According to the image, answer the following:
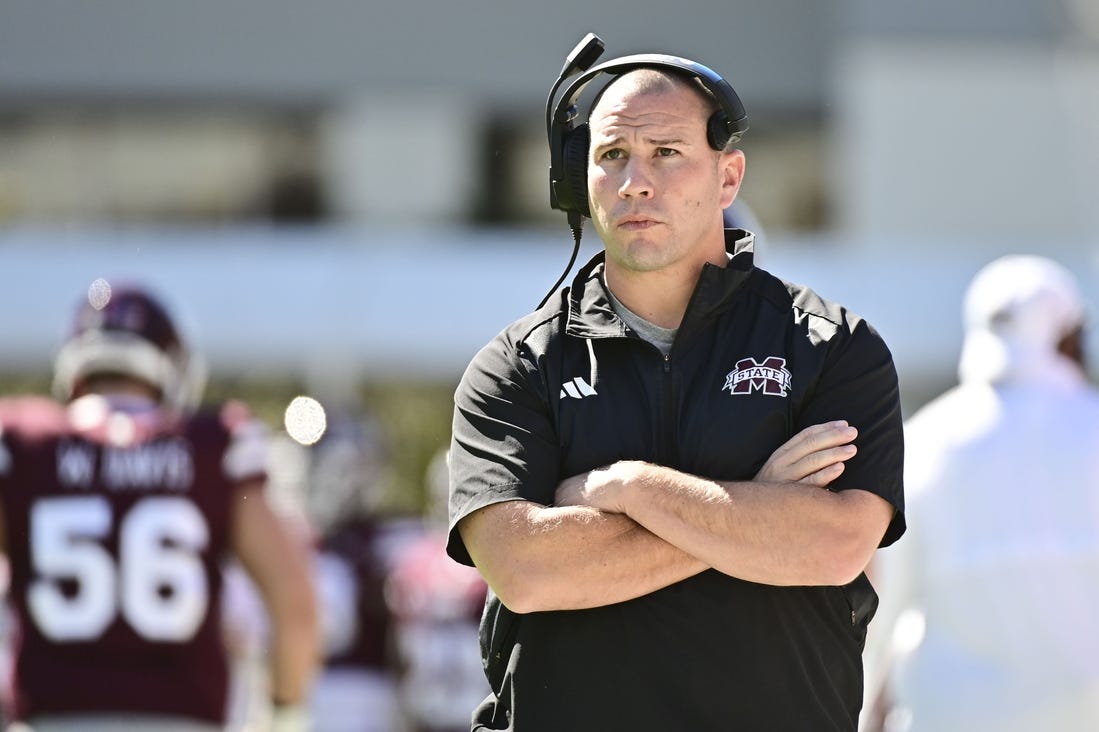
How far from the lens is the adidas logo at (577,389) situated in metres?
3.18

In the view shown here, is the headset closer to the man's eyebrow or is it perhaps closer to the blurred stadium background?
the man's eyebrow

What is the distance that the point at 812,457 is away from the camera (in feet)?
10.1

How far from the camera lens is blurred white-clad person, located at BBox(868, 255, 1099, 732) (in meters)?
4.58

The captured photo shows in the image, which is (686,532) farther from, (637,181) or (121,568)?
(121,568)

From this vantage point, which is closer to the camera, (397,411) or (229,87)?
(397,411)

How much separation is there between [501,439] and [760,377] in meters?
0.48

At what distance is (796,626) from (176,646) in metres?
2.51

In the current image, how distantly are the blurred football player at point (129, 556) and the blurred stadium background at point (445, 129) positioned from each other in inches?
568

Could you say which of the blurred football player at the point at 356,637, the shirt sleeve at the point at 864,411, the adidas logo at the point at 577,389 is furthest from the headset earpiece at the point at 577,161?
the blurred football player at the point at 356,637

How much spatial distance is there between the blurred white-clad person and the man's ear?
1699mm

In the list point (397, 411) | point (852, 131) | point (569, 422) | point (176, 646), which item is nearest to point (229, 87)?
point (397, 411)

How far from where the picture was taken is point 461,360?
1902cm

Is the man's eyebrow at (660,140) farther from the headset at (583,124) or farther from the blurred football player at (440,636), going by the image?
the blurred football player at (440,636)

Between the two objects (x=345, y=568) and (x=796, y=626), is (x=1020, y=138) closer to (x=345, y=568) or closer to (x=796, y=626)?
(x=345, y=568)
